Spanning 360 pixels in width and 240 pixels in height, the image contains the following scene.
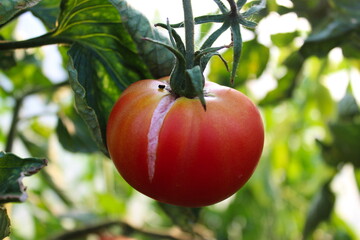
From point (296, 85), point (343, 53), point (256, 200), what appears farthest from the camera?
point (256, 200)

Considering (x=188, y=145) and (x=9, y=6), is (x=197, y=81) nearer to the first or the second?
(x=188, y=145)

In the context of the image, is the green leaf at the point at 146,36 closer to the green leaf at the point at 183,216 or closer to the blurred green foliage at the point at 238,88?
the blurred green foliage at the point at 238,88

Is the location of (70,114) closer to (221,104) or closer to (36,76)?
(36,76)

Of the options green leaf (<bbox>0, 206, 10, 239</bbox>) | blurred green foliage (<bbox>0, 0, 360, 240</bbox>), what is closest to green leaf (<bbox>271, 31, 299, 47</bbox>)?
blurred green foliage (<bbox>0, 0, 360, 240</bbox>)

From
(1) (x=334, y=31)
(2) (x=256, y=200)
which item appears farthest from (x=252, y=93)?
(1) (x=334, y=31)

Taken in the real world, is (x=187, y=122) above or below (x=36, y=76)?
above

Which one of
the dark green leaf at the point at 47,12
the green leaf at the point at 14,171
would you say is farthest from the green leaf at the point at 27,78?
the green leaf at the point at 14,171
